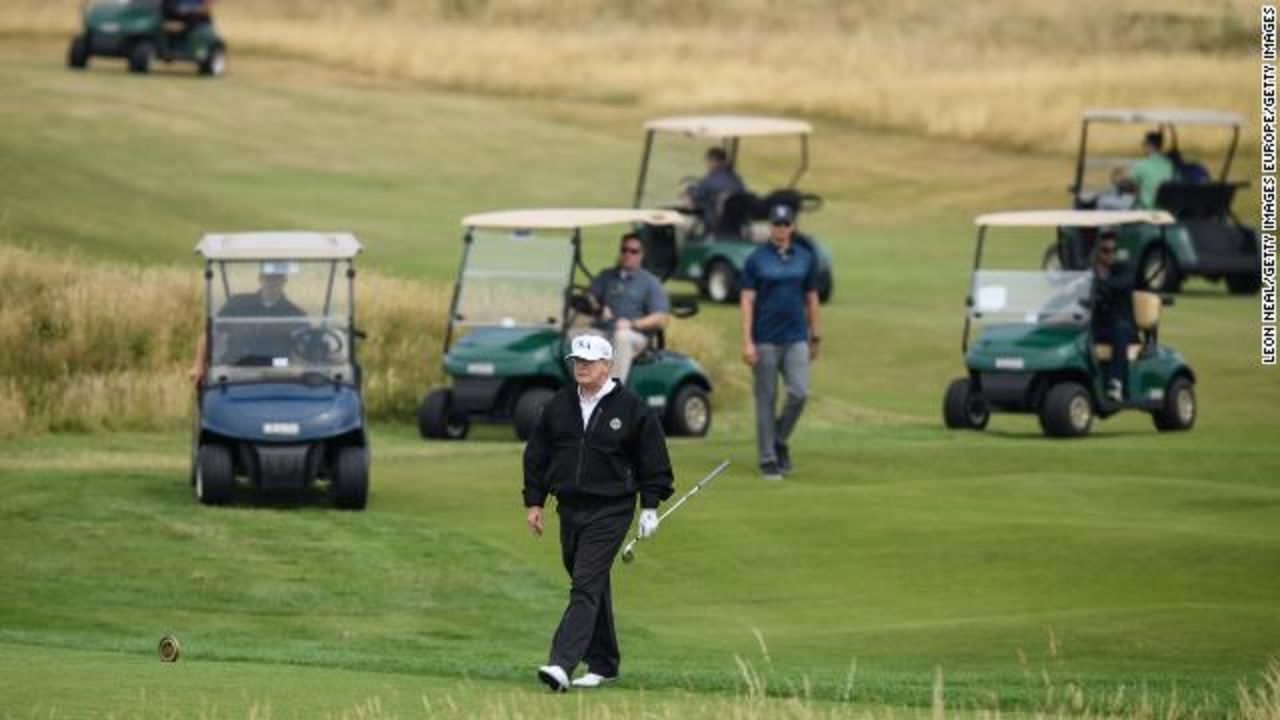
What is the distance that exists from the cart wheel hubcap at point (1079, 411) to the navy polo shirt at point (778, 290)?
5195mm

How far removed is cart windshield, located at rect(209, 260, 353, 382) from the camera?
72.3ft

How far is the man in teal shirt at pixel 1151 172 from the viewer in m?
38.8

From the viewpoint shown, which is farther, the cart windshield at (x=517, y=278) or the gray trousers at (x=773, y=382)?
the cart windshield at (x=517, y=278)

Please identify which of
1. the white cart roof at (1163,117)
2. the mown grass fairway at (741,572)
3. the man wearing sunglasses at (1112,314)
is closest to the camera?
the mown grass fairway at (741,572)

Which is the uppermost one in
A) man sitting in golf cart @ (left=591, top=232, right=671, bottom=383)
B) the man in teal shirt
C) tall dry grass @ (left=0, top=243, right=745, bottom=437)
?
man sitting in golf cart @ (left=591, top=232, right=671, bottom=383)

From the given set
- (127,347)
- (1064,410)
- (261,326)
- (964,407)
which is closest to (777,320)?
(261,326)

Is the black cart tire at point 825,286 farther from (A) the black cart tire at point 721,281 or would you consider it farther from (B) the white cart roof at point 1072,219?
(B) the white cart roof at point 1072,219

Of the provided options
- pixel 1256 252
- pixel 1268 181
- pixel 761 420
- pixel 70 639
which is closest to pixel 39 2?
pixel 1256 252

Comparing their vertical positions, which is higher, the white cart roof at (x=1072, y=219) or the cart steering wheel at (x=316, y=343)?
the white cart roof at (x=1072, y=219)

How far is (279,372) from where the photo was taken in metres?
22.0

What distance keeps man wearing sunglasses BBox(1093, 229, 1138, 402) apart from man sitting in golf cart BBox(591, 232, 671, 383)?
14.3 feet

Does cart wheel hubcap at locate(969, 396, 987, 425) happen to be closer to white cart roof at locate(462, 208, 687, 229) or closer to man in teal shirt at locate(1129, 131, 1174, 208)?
white cart roof at locate(462, 208, 687, 229)

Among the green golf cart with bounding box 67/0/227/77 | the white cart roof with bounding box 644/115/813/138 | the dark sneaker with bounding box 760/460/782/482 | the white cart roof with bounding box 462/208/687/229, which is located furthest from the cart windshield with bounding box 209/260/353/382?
the green golf cart with bounding box 67/0/227/77

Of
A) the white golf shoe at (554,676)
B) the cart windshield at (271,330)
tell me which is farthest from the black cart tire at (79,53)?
the white golf shoe at (554,676)
